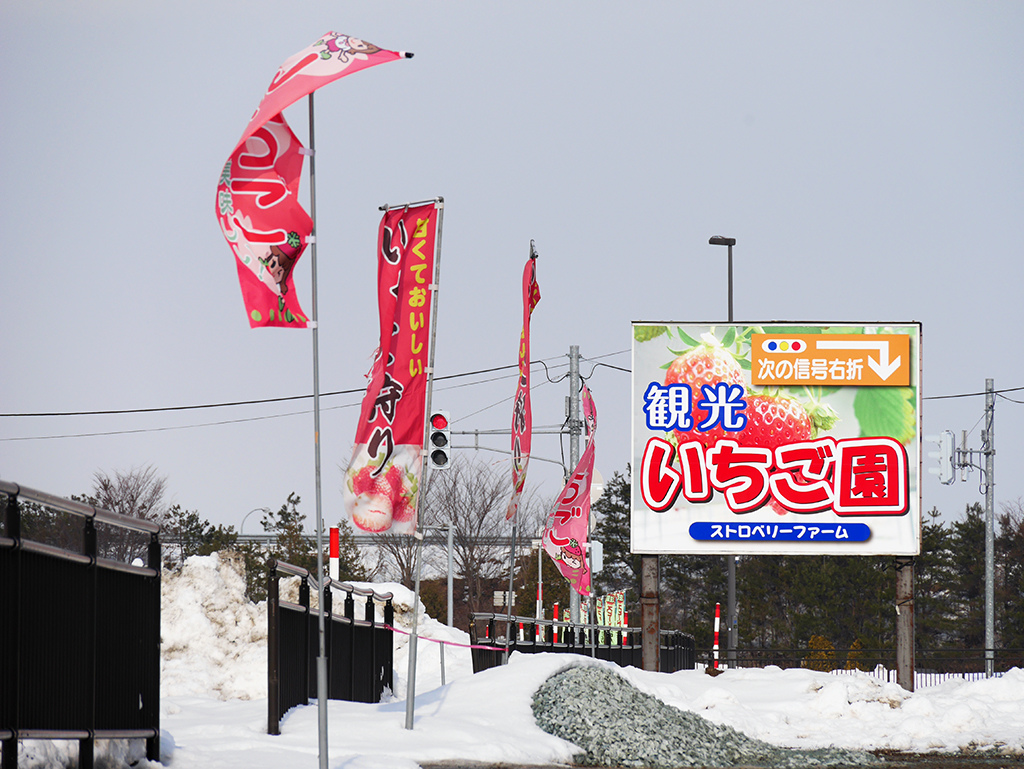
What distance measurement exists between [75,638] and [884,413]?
775 inches

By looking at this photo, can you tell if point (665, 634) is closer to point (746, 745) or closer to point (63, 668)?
point (746, 745)

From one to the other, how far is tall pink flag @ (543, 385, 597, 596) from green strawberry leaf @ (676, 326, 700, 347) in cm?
272

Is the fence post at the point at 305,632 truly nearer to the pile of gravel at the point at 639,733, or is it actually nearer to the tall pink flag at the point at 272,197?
the pile of gravel at the point at 639,733

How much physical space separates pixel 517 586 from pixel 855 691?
5150 centimetres

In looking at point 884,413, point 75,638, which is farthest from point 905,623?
point 75,638

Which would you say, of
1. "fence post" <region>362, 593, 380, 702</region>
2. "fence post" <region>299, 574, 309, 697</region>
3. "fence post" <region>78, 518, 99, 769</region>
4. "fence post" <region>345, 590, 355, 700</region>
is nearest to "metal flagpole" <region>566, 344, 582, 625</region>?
"fence post" <region>362, 593, 380, 702</region>

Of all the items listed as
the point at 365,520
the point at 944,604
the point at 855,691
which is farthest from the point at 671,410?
the point at 944,604

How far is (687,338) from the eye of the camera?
82.5 feet

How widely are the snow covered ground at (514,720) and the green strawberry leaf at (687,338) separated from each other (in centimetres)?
636

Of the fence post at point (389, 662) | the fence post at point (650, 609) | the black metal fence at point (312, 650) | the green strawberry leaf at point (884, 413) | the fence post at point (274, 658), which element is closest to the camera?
the fence post at point (274, 658)

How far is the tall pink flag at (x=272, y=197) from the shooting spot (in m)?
9.48

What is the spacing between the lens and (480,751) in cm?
1182

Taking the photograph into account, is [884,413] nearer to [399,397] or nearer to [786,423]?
[786,423]

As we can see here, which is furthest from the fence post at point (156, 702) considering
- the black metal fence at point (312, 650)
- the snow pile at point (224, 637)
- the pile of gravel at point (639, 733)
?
the snow pile at point (224, 637)
